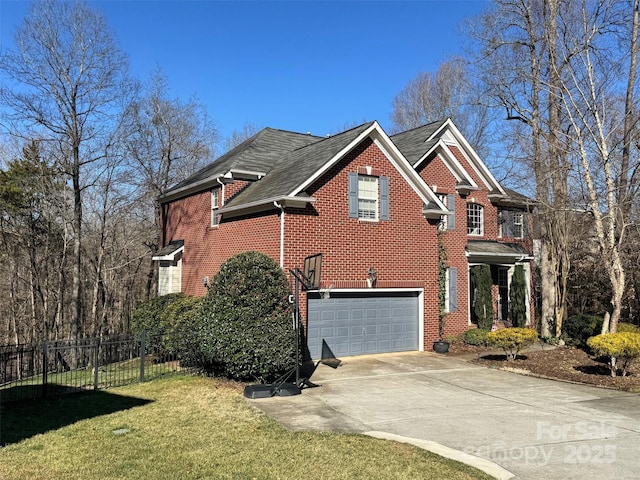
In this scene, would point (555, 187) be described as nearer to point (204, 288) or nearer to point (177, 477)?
point (204, 288)

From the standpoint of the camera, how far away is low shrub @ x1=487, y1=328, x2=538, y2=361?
14320mm

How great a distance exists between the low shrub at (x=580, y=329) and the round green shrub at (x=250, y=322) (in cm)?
1178

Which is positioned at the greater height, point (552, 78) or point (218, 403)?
point (552, 78)

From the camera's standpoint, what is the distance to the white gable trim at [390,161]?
1452 centimetres

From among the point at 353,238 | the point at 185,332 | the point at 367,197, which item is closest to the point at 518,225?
the point at 367,197

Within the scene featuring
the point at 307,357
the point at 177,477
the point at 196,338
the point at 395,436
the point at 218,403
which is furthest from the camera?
the point at 307,357

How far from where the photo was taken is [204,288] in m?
18.6

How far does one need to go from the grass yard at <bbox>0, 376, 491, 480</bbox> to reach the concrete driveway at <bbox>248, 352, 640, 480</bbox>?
0.61 m

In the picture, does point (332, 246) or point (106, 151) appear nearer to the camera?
point (332, 246)

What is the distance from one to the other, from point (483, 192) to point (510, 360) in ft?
29.9

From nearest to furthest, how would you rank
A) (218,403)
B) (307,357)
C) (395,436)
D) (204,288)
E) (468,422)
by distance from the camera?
(395,436) < (468,422) < (218,403) < (307,357) < (204,288)

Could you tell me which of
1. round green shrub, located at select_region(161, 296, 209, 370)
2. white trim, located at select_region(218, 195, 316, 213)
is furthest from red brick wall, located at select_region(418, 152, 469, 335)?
round green shrub, located at select_region(161, 296, 209, 370)

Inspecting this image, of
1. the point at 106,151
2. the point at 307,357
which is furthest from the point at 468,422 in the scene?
the point at 106,151

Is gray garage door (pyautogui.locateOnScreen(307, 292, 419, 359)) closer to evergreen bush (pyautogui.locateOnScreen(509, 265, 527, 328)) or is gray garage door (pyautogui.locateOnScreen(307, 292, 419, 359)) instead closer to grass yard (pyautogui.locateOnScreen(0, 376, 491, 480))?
grass yard (pyautogui.locateOnScreen(0, 376, 491, 480))
